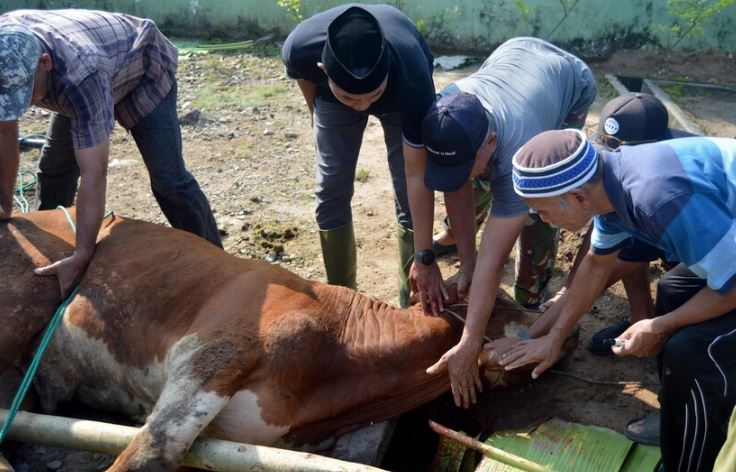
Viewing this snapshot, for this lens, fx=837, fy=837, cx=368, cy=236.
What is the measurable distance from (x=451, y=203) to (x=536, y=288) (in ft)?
3.69

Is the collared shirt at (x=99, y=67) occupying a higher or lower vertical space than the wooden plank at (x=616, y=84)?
Answer: higher

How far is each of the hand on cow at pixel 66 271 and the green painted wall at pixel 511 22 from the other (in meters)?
7.23

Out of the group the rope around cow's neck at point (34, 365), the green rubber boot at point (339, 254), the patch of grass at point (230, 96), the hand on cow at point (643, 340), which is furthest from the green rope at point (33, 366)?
the patch of grass at point (230, 96)

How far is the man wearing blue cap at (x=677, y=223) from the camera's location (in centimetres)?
298

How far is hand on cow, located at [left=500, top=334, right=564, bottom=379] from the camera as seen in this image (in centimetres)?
381

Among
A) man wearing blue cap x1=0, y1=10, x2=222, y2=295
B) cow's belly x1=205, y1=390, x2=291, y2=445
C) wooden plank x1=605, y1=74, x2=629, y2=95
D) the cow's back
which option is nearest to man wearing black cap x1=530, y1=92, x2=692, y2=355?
cow's belly x1=205, y1=390, x2=291, y2=445

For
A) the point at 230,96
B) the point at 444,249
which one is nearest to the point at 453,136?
the point at 444,249

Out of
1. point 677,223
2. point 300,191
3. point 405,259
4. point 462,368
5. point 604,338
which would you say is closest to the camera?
point 677,223

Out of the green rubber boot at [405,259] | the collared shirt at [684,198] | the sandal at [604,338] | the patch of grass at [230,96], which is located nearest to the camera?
the collared shirt at [684,198]

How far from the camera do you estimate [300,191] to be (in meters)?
7.06

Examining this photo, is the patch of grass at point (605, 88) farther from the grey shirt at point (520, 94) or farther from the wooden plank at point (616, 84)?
the grey shirt at point (520, 94)

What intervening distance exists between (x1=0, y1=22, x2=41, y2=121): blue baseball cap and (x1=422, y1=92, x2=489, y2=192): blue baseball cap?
5.97 feet

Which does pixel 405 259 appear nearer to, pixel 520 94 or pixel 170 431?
pixel 520 94

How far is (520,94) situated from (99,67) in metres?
2.12
